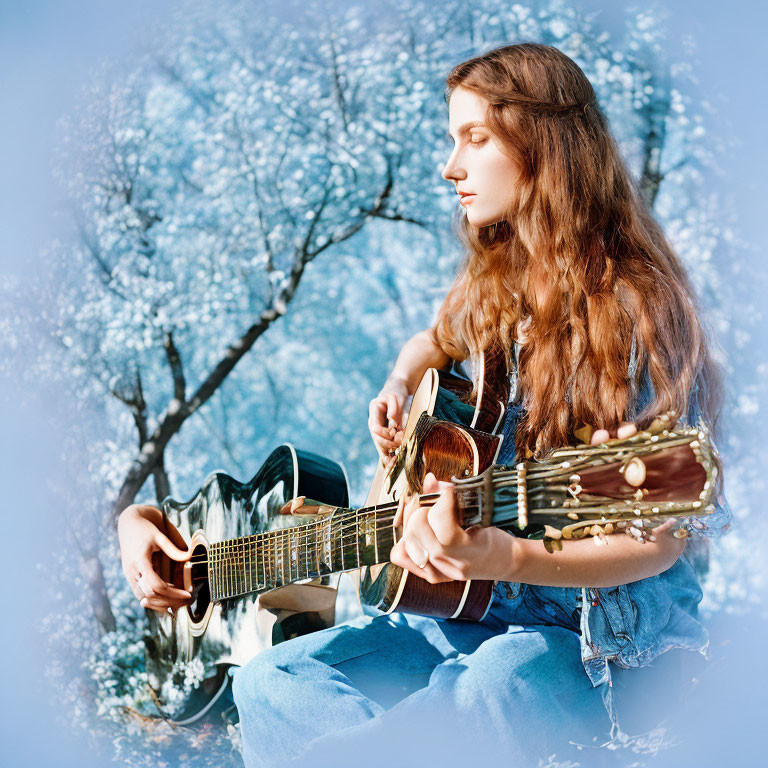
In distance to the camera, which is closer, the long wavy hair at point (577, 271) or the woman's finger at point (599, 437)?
the woman's finger at point (599, 437)

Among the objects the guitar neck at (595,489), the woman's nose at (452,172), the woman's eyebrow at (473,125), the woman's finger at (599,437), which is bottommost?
the guitar neck at (595,489)

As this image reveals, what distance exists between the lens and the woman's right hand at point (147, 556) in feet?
3.34

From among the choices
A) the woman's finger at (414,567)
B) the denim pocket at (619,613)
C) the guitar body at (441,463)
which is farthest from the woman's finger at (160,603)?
the denim pocket at (619,613)

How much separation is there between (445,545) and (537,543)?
92 mm

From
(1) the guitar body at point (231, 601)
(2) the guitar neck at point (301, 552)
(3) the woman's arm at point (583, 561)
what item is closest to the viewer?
(3) the woman's arm at point (583, 561)

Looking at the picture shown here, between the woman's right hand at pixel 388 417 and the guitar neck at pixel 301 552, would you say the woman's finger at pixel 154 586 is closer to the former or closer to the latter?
the guitar neck at pixel 301 552

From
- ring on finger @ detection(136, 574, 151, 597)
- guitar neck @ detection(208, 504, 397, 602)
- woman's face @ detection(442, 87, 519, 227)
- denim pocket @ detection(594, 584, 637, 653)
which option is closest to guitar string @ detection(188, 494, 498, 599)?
guitar neck @ detection(208, 504, 397, 602)

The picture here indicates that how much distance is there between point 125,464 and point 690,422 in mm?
862

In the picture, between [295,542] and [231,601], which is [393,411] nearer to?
[295,542]

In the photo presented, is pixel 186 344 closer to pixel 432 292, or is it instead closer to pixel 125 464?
pixel 125 464

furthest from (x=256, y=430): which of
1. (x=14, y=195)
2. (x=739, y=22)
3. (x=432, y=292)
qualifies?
(x=739, y=22)

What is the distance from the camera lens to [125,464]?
1239 millimetres

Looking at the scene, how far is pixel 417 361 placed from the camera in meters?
1.03

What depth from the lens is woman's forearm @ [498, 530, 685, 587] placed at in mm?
677
